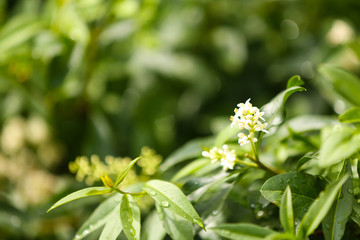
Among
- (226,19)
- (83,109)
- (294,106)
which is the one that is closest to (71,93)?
(83,109)

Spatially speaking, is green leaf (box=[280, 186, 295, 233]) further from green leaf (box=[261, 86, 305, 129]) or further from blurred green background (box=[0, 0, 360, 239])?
blurred green background (box=[0, 0, 360, 239])

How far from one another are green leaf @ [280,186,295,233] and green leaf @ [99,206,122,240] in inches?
10.3

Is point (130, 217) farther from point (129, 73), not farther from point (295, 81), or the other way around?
point (129, 73)

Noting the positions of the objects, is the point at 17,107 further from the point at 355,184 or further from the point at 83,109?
the point at 355,184

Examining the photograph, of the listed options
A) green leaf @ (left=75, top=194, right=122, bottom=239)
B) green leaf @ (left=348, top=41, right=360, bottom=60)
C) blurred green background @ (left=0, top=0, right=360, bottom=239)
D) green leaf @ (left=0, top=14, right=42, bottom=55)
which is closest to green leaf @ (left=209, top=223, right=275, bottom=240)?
green leaf @ (left=75, top=194, right=122, bottom=239)

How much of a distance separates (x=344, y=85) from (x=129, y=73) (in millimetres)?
921

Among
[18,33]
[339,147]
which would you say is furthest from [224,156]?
[18,33]

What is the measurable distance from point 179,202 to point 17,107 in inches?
42.7

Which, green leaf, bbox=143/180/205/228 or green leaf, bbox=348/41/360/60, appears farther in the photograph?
green leaf, bbox=348/41/360/60

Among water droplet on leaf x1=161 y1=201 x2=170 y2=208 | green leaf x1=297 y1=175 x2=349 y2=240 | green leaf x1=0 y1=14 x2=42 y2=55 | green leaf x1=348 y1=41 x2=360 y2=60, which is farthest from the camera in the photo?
green leaf x1=0 y1=14 x2=42 y2=55

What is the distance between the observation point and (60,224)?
1197 millimetres

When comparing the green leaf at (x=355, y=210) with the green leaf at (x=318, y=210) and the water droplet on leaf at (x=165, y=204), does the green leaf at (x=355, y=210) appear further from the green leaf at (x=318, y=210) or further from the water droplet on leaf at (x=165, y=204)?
the water droplet on leaf at (x=165, y=204)

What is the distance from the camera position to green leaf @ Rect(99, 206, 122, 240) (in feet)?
1.97

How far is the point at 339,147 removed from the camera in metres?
0.57
